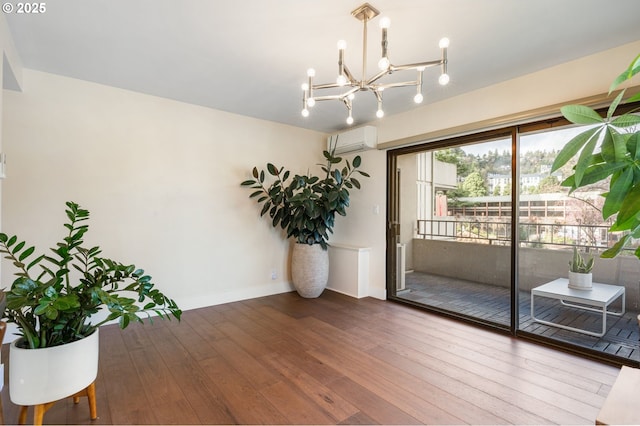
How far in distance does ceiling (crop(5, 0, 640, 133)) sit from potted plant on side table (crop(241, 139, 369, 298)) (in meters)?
1.33

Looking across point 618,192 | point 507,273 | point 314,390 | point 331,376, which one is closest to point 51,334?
point 314,390

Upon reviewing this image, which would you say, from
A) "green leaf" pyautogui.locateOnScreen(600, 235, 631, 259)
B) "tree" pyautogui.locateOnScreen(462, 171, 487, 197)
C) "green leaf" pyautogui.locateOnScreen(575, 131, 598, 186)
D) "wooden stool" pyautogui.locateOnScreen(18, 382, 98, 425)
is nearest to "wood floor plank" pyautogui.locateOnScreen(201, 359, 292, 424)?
"wooden stool" pyautogui.locateOnScreen(18, 382, 98, 425)

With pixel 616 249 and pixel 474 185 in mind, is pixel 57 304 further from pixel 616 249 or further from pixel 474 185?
Answer: pixel 474 185

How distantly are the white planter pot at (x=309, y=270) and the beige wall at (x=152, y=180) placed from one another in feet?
1.36

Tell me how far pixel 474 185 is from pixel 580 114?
2708 millimetres

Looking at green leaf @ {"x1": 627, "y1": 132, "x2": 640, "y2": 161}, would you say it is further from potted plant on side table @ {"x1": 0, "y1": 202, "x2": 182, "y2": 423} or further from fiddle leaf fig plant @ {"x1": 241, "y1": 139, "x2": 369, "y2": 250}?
fiddle leaf fig plant @ {"x1": 241, "y1": 139, "x2": 369, "y2": 250}

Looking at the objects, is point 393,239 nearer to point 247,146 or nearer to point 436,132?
point 436,132

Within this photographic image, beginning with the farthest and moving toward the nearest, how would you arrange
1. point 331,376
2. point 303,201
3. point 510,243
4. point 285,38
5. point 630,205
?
point 303,201
point 510,243
point 285,38
point 331,376
point 630,205

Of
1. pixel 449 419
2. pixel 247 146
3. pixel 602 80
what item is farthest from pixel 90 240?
pixel 602 80

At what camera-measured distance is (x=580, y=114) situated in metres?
0.82

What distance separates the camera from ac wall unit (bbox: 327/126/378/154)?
4.12m

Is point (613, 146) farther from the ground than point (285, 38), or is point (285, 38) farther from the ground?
point (285, 38)

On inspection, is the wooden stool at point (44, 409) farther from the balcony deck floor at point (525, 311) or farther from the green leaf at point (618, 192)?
the balcony deck floor at point (525, 311)

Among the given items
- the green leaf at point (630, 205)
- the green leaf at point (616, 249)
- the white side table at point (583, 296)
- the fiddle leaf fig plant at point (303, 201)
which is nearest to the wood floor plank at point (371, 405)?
the green leaf at point (616, 249)
